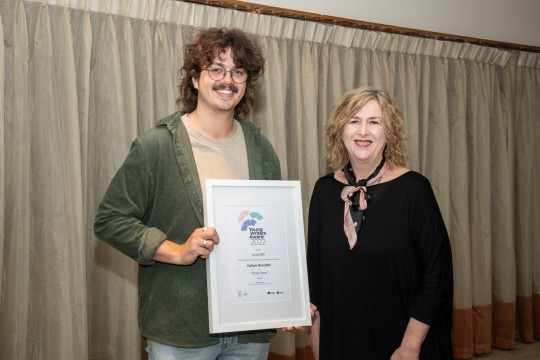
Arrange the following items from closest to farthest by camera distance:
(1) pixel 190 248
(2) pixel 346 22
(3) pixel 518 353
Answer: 1. (1) pixel 190 248
2. (2) pixel 346 22
3. (3) pixel 518 353

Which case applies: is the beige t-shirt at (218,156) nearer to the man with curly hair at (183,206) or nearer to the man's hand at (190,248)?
the man with curly hair at (183,206)

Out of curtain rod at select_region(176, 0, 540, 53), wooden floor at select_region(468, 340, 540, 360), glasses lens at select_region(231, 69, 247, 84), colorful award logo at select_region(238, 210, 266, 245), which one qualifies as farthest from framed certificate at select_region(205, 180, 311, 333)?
wooden floor at select_region(468, 340, 540, 360)

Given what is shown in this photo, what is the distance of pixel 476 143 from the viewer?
414 cm

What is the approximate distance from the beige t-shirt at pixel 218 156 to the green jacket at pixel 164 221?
0.13 feet

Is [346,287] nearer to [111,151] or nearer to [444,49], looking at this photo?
[111,151]

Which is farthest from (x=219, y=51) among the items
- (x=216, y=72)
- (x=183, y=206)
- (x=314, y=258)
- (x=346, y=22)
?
(x=346, y=22)

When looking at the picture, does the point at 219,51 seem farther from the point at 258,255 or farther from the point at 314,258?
the point at 314,258

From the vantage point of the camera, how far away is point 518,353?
409 cm

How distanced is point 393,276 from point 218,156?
68cm

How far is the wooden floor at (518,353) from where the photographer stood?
399cm

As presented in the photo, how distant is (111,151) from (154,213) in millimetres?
1271

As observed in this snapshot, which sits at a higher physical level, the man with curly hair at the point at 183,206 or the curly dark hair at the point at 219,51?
the curly dark hair at the point at 219,51

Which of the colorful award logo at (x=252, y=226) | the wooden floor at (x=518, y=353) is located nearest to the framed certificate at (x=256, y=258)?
the colorful award logo at (x=252, y=226)

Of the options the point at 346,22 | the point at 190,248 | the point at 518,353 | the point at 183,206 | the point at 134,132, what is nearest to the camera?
the point at 190,248
